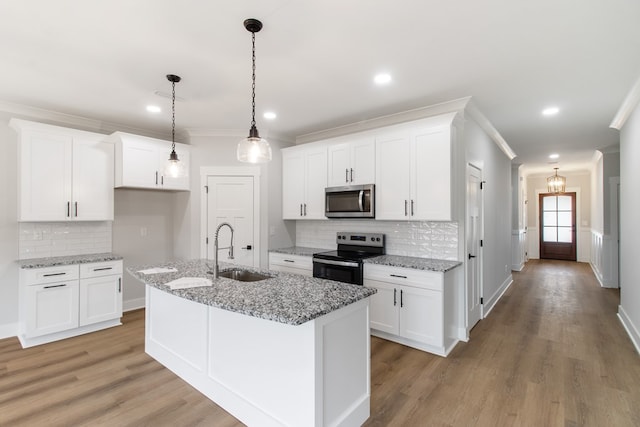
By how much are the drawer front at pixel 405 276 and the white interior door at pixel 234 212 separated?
73.9 inches

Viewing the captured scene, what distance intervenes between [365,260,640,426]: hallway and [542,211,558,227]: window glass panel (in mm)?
6242

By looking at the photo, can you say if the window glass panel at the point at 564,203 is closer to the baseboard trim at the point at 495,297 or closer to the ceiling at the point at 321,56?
the baseboard trim at the point at 495,297

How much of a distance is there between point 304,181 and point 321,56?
226cm

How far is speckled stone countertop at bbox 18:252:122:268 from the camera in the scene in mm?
3465

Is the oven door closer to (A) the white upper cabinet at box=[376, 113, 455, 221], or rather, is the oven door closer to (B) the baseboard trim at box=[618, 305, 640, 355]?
(A) the white upper cabinet at box=[376, 113, 455, 221]

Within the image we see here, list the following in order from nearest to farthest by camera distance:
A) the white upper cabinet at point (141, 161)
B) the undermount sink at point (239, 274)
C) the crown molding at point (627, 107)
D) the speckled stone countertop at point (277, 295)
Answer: the speckled stone countertop at point (277, 295)
the undermount sink at point (239, 274)
the crown molding at point (627, 107)
the white upper cabinet at point (141, 161)

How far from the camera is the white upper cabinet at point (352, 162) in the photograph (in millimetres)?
3938

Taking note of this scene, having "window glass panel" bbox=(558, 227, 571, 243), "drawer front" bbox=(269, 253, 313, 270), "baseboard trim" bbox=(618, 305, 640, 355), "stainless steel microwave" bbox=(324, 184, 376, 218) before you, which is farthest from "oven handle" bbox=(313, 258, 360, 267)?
"window glass panel" bbox=(558, 227, 571, 243)

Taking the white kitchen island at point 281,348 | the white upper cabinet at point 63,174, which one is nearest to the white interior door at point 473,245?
the white kitchen island at point 281,348

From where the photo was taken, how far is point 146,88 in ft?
10.3

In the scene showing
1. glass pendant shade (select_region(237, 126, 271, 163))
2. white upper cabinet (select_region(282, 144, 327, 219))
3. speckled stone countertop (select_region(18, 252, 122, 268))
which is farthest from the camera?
white upper cabinet (select_region(282, 144, 327, 219))

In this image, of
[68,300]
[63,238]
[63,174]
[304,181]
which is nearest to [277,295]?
[304,181]

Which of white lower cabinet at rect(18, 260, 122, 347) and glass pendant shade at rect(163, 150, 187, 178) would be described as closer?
glass pendant shade at rect(163, 150, 187, 178)

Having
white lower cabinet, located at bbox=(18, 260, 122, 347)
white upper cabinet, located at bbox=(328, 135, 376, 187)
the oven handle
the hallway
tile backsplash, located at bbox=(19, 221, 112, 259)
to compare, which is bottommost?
the hallway
